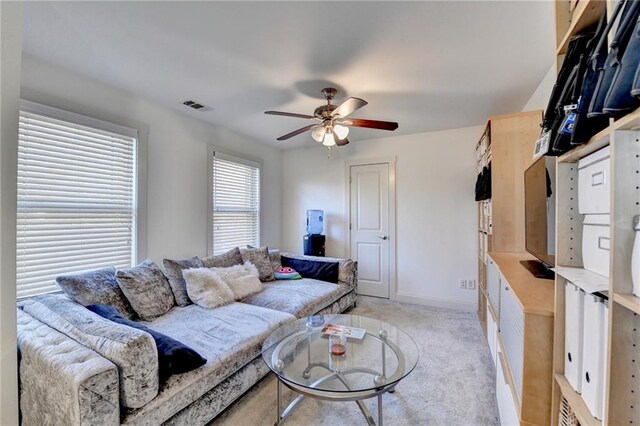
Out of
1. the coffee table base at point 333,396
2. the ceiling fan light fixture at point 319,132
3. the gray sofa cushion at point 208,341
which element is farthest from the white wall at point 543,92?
the gray sofa cushion at point 208,341

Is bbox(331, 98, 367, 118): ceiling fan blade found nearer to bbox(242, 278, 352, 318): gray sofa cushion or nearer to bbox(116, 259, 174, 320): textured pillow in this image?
bbox(242, 278, 352, 318): gray sofa cushion

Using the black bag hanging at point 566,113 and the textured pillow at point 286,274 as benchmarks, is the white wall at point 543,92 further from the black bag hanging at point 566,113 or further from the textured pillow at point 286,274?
the textured pillow at point 286,274

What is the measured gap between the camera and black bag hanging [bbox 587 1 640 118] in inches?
24.5

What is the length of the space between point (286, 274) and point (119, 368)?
233 cm

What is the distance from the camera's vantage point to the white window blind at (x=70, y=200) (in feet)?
6.63

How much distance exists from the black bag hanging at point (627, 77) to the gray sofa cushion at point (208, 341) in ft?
6.70

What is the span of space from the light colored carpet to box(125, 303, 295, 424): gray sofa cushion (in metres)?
0.30

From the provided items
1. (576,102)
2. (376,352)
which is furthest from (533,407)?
(576,102)

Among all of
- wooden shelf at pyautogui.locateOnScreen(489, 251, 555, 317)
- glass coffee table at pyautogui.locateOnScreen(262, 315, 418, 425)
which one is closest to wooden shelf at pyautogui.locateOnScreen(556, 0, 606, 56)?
wooden shelf at pyautogui.locateOnScreen(489, 251, 555, 317)

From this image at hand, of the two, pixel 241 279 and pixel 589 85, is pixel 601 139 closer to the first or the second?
pixel 589 85

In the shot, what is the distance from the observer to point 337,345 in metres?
1.90

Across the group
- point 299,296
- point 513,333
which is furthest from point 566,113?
point 299,296

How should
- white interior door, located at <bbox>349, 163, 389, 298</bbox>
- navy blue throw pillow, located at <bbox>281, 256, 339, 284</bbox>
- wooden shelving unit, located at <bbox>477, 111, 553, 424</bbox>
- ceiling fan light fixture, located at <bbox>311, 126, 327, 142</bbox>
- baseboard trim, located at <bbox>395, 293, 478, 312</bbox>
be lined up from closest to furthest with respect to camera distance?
wooden shelving unit, located at <bbox>477, 111, 553, 424</bbox>, ceiling fan light fixture, located at <bbox>311, 126, 327, 142</bbox>, navy blue throw pillow, located at <bbox>281, 256, 339, 284</bbox>, baseboard trim, located at <bbox>395, 293, 478, 312</bbox>, white interior door, located at <bbox>349, 163, 389, 298</bbox>

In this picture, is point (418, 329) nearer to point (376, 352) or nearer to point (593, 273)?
point (376, 352)
